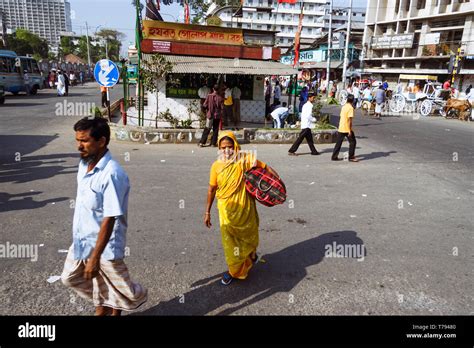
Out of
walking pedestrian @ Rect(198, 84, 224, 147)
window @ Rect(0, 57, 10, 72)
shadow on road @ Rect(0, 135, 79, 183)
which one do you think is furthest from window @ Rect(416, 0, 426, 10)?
shadow on road @ Rect(0, 135, 79, 183)

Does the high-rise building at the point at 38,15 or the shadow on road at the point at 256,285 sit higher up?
the high-rise building at the point at 38,15

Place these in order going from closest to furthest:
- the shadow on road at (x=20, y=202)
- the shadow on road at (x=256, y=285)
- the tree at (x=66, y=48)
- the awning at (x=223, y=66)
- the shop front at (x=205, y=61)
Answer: the shadow on road at (x=256, y=285) < the shadow on road at (x=20, y=202) < the awning at (x=223, y=66) < the shop front at (x=205, y=61) < the tree at (x=66, y=48)

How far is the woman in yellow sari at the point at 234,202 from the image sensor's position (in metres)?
3.37

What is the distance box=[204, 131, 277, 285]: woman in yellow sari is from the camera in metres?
3.37

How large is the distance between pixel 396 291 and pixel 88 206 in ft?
9.49

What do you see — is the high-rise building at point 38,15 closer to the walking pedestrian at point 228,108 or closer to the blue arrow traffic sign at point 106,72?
the walking pedestrian at point 228,108

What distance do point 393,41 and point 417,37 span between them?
2567 mm

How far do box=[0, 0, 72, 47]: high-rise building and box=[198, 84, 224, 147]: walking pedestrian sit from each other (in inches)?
5053

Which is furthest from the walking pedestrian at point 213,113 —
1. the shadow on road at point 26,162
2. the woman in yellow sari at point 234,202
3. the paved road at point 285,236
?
the woman in yellow sari at point 234,202

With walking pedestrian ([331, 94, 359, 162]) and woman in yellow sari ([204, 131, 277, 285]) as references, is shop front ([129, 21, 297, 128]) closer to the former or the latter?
walking pedestrian ([331, 94, 359, 162])

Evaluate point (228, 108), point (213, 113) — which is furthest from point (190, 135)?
point (228, 108)

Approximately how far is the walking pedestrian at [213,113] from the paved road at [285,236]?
1.39 metres
